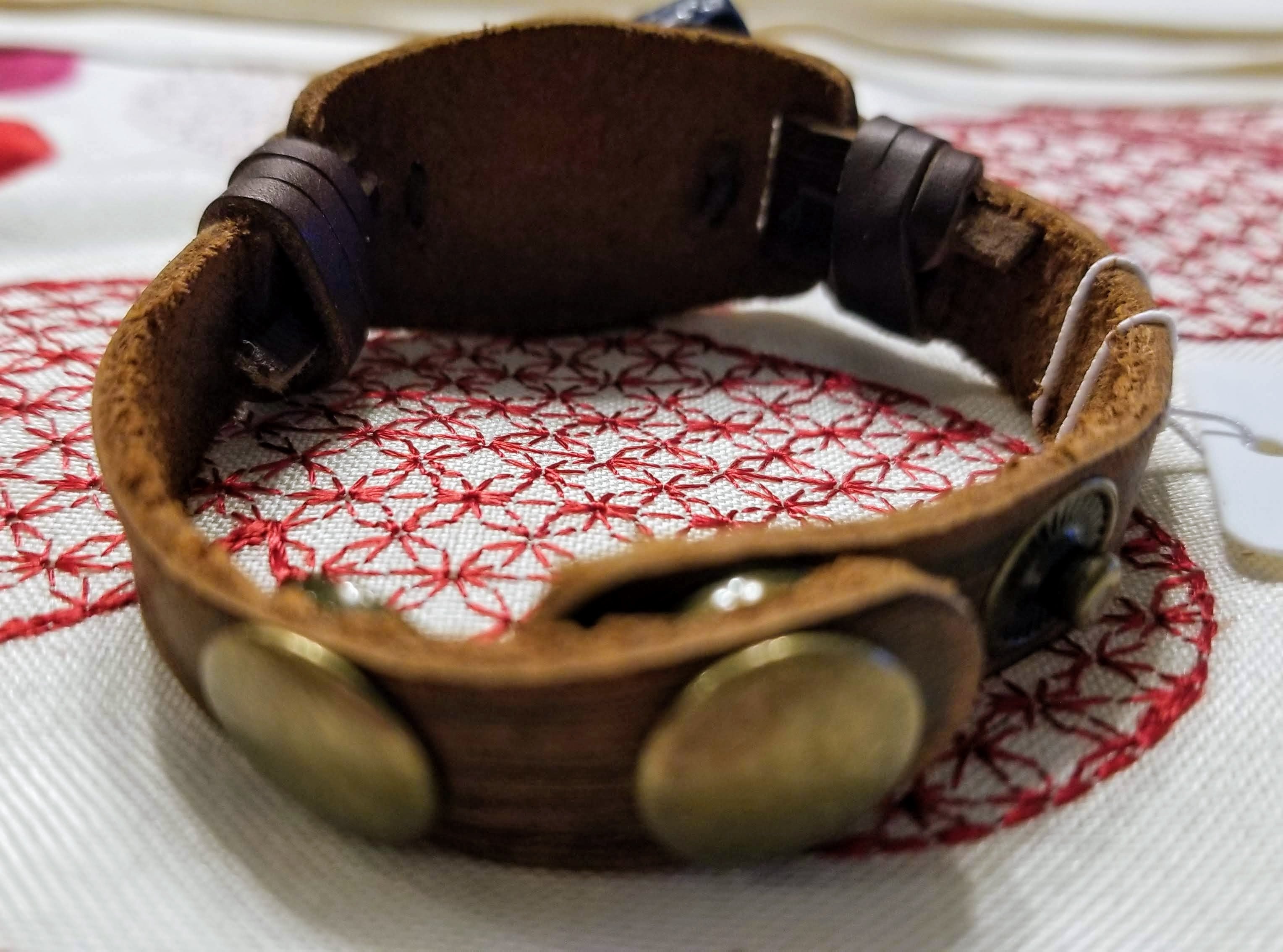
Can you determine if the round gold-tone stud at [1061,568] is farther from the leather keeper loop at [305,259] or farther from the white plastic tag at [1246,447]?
the leather keeper loop at [305,259]

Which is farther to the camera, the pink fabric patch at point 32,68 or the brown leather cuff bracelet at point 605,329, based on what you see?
the pink fabric patch at point 32,68

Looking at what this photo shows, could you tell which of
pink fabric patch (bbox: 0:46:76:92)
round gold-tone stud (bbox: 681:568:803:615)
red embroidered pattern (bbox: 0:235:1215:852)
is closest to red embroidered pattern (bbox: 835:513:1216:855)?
red embroidered pattern (bbox: 0:235:1215:852)

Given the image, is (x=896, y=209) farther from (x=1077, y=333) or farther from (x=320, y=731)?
(x=320, y=731)

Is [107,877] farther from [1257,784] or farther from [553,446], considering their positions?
[1257,784]

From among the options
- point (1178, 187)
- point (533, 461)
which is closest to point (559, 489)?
point (533, 461)

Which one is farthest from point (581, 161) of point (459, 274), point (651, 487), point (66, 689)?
point (66, 689)

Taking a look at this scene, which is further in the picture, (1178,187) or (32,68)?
(32,68)

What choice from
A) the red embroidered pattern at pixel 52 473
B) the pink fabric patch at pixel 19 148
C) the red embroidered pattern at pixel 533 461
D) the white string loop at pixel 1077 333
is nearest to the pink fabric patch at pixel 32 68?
the pink fabric patch at pixel 19 148
